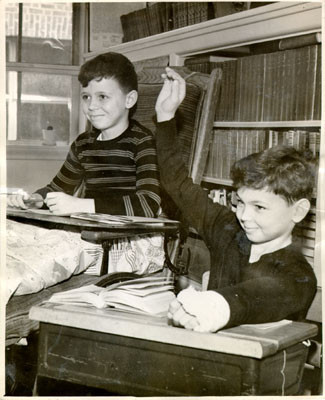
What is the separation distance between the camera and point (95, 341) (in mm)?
833

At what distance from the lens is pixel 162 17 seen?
196 cm

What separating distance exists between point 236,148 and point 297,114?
9.6 inches

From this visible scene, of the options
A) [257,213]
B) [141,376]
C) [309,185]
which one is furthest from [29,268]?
[309,185]

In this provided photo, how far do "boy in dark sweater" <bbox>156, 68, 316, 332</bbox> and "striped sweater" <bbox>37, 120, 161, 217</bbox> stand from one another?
0.10 meters

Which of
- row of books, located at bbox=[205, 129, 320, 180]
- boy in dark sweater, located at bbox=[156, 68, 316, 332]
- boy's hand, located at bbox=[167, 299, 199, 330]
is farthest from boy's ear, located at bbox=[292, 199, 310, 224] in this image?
boy's hand, located at bbox=[167, 299, 199, 330]

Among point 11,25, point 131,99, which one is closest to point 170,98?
point 131,99

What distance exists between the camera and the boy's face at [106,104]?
4.29 feet

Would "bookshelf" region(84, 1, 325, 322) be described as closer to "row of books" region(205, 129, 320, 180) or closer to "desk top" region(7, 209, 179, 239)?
"row of books" region(205, 129, 320, 180)

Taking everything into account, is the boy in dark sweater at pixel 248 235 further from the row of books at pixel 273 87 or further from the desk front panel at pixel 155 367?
the row of books at pixel 273 87

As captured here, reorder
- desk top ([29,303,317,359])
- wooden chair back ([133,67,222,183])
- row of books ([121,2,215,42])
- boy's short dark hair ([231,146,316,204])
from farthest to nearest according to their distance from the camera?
row of books ([121,2,215,42]), wooden chair back ([133,67,222,183]), boy's short dark hair ([231,146,316,204]), desk top ([29,303,317,359])

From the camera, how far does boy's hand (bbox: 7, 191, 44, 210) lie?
3.92 ft

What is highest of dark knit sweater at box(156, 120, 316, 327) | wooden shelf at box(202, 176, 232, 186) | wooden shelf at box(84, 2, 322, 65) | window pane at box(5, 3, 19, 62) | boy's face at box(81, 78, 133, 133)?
wooden shelf at box(84, 2, 322, 65)

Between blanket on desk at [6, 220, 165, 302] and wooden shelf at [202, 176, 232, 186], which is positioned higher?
wooden shelf at [202, 176, 232, 186]

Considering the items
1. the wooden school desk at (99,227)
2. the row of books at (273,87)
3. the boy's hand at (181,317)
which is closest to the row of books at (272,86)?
the row of books at (273,87)
